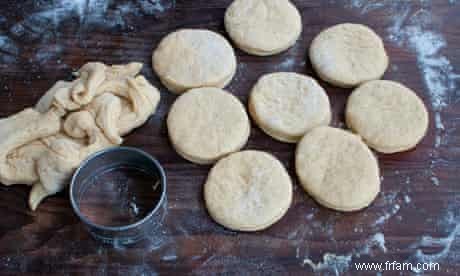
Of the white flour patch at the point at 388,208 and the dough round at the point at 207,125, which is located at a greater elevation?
the dough round at the point at 207,125

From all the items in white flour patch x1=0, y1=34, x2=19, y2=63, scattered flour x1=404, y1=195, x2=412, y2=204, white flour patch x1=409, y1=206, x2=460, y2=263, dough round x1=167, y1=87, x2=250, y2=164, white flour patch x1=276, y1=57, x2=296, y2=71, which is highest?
white flour patch x1=0, y1=34, x2=19, y2=63

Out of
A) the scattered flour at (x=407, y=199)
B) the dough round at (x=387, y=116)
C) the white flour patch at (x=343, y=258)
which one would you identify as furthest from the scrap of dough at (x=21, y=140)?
the scattered flour at (x=407, y=199)

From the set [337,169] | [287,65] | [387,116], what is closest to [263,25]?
[287,65]

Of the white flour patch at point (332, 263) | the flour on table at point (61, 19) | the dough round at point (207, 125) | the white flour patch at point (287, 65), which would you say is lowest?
the white flour patch at point (332, 263)

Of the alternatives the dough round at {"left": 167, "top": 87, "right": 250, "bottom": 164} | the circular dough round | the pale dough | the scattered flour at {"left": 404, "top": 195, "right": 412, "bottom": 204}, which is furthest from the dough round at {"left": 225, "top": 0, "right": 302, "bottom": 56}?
the scattered flour at {"left": 404, "top": 195, "right": 412, "bottom": 204}

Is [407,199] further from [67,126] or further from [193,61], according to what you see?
[67,126]

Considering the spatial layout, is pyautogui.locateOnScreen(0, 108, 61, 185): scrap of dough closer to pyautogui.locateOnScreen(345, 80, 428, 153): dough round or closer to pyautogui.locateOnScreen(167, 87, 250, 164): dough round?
pyautogui.locateOnScreen(167, 87, 250, 164): dough round

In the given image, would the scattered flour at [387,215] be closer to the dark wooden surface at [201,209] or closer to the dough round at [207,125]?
the dark wooden surface at [201,209]
